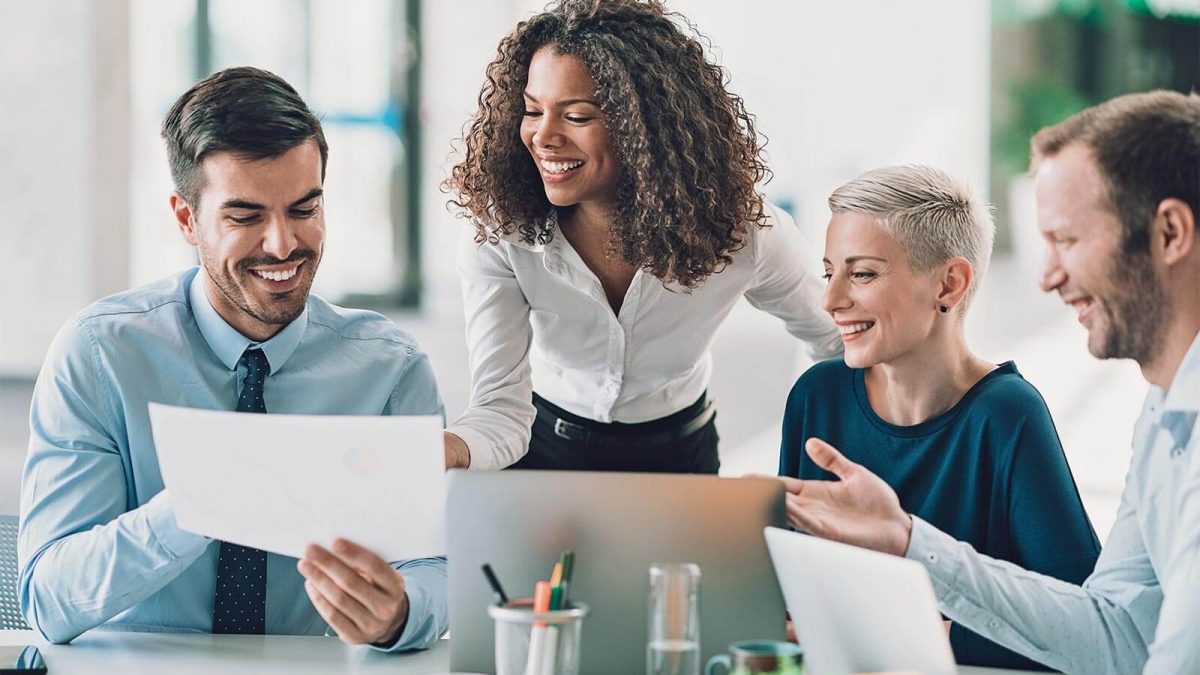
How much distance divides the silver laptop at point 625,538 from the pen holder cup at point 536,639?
0.18 ft

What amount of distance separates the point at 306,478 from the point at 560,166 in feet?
3.21

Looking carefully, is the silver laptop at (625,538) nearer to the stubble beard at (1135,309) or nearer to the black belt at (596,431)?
the stubble beard at (1135,309)

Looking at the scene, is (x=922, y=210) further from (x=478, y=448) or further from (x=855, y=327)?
(x=478, y=448)

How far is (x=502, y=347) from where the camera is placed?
2.28 meters

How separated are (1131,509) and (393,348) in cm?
106

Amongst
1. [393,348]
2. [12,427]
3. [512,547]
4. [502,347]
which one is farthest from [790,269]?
[12,427]

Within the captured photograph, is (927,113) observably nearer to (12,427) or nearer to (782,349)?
(782,349)

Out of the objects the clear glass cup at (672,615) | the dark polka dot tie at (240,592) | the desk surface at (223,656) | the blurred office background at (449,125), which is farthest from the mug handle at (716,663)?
the blurred office background at (449,125)

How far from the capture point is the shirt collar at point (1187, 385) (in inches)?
52.4

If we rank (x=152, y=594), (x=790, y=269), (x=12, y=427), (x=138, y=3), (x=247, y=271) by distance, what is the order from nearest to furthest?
(x=152, y=594) < (x=247, y=271) < (x=790, y=269) < (x=12, y=427) < (x=138, y=3)

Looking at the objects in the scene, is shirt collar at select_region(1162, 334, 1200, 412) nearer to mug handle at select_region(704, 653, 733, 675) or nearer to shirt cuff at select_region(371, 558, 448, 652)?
mug handle at select_region(704, 653, 733, 675)

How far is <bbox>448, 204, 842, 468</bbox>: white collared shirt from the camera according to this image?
228 centimetres

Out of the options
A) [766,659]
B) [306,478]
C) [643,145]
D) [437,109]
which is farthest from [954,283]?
[437,109]

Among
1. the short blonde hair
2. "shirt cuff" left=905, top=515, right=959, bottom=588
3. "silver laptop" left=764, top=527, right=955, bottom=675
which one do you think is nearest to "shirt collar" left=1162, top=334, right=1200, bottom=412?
"shirt cuff" left=905, top=515, right=959, bottom=588
